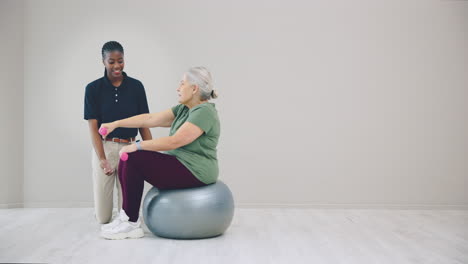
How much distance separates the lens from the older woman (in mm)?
3723

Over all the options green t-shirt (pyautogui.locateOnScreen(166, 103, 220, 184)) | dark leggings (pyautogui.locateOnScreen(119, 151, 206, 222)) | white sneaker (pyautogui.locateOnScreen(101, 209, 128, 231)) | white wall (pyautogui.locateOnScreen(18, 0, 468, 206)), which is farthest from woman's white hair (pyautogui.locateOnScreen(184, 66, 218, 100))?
white wall (pyautogui.locateOnScreen(18, 0, 468, 206))

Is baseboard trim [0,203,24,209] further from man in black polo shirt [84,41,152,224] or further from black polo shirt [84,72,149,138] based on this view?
black polo shirt [84,72,149,138]

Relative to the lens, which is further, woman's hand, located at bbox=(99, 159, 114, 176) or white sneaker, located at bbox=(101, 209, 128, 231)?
woman's hand, located at bbox=(99, 159, 114, 176)

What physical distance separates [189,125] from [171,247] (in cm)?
79

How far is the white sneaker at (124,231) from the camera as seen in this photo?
147 inches

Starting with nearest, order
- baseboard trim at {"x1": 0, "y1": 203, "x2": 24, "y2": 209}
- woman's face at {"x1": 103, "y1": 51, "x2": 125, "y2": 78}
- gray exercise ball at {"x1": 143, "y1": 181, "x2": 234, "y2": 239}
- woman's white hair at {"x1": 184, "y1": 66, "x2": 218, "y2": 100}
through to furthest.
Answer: gray exercise ball at {"x1": 143, "y1": 181, "x2": 234, "y2": 239}
woman's white hair at {"x1": 184, "y1": 66, "x2": 218, "y2": 100}
woman's face at {"x1": 103, "y1": 51, "x2": 125, "y2": 78}
baseboard trim at {"x1": 0, "y1": 203, "x2": 24, "y2": 209}

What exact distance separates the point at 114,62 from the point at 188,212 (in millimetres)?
1301

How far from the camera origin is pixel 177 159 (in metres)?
3.81

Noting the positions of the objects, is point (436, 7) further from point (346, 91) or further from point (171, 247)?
point (171, 247)

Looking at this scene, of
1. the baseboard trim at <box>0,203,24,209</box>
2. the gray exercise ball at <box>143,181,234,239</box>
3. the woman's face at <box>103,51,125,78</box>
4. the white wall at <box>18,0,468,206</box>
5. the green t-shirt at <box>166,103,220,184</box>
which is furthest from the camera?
the white wall at <box>18,0,468,206</box>

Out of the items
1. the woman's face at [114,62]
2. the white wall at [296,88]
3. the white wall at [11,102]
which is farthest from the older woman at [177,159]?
the white wall at [11,102]

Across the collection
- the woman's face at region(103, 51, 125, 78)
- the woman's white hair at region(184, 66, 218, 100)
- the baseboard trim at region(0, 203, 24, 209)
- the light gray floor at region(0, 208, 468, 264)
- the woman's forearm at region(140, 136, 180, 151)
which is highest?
the woman's face at region(103, 51, 125, 78)

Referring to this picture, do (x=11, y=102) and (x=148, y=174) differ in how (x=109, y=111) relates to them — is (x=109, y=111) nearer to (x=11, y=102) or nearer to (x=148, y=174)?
(x=148, y=174)

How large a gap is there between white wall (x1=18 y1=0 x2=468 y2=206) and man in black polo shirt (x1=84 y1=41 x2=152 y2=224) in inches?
37.1
